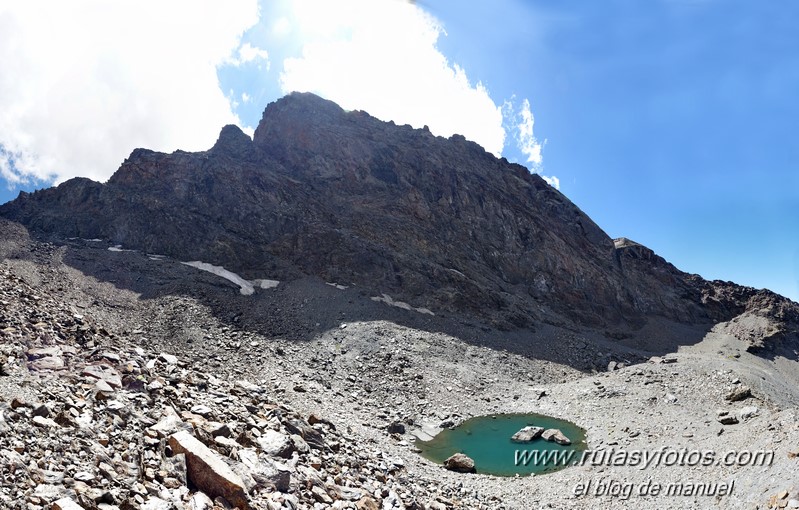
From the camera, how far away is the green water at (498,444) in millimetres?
25828

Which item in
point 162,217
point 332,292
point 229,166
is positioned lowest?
point 332,292

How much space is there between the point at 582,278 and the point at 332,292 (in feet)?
161

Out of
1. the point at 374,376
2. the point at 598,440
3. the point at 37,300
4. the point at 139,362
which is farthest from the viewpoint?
the point at 374,376

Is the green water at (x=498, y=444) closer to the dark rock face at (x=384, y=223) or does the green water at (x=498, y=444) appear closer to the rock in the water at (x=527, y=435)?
the rock in the water at (x=527, y=435)

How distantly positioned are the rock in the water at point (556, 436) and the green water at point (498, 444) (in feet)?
0.96

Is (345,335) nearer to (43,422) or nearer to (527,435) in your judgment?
(527,435)

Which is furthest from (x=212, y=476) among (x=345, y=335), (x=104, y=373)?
(x=345, y=335)

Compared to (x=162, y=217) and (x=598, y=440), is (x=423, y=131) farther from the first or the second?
(x=598, y=440)

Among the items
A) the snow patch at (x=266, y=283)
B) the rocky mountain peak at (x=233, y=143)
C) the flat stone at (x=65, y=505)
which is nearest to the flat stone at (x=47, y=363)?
the flat stone at (x=65, y=505)

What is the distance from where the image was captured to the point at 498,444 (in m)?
29.6

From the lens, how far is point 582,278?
82.5 meters

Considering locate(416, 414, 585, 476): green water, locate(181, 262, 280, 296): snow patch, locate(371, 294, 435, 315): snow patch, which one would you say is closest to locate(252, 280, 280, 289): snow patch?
locate(181, 262, 280, 296): snow patch

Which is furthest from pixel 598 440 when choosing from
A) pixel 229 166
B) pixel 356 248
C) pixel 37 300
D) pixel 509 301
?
pixel 229 166

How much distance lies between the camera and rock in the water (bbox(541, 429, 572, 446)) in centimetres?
2861
